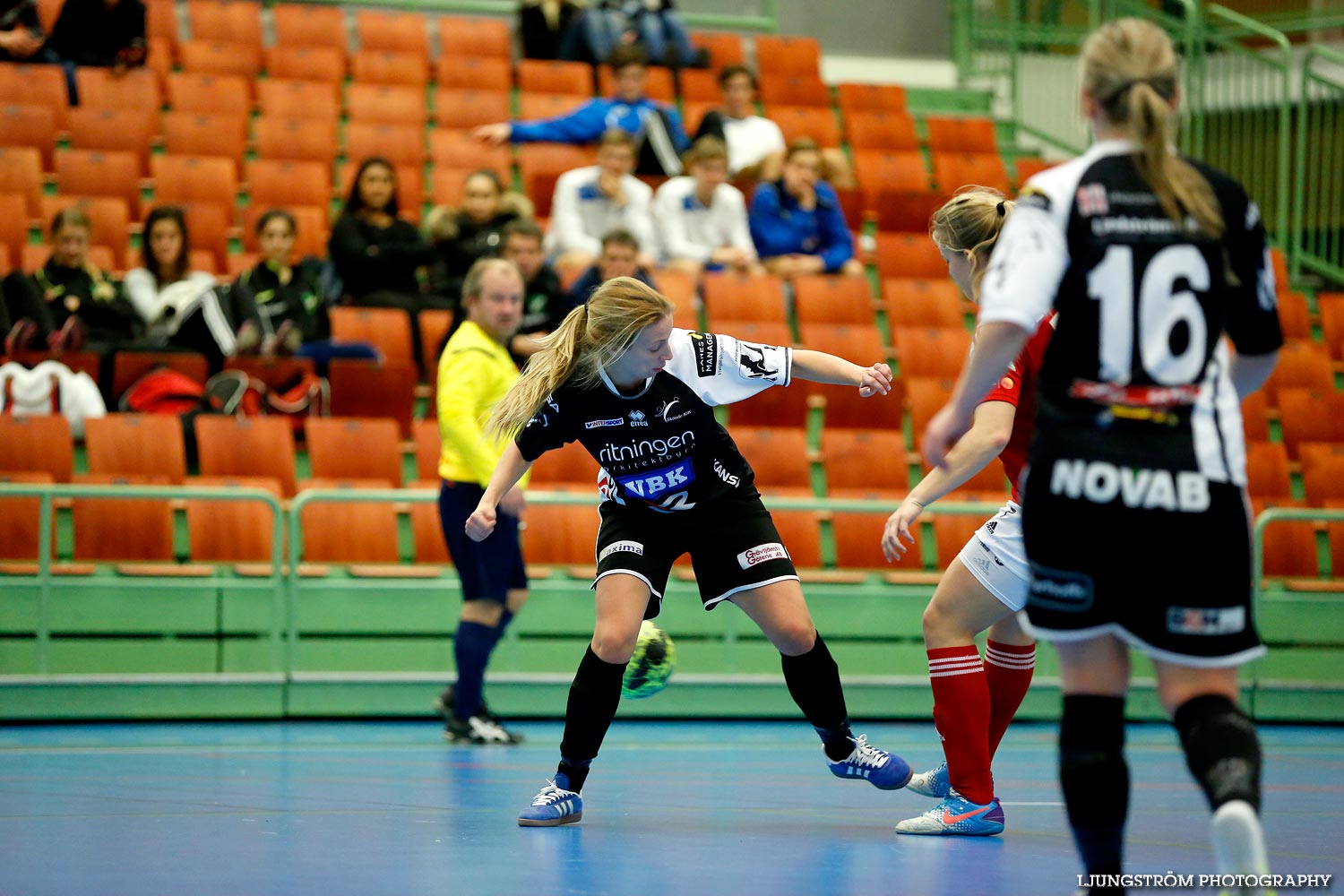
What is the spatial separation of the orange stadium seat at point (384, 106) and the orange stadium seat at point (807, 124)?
9.71 ft

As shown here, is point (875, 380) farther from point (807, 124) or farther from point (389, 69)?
point (389, 69)

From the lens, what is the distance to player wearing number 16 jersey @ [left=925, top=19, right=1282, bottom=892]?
2633 millimetres

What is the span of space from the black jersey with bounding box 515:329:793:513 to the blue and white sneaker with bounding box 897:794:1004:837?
3.60ft

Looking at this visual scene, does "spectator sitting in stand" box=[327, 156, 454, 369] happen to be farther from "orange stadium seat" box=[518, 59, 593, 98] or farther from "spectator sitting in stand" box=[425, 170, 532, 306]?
"orange stadium seat" box=[518, 59, 593, 98]

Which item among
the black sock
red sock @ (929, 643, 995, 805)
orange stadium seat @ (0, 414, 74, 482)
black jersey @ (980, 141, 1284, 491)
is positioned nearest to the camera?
the black sock

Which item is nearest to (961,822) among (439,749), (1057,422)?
(1057,422)

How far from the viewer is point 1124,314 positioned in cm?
266

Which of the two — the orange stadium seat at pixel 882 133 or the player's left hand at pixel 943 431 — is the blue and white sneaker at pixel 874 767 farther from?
the orange stadium seat at pixel 882 133

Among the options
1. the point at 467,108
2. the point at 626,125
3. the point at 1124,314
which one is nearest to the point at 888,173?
the point at 626,125

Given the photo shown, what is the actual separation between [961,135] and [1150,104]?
10.4 metres

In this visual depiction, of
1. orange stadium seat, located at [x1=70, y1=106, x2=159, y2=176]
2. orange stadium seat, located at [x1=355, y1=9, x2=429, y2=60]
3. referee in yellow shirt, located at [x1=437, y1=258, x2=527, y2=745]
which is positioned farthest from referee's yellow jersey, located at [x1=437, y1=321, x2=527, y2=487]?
orange stadium seat, located at [x1=355, y1=9, x2=429, y2=60]

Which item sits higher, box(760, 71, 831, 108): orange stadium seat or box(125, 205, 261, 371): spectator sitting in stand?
box(760, 71, 831, 108): orange stadium seat

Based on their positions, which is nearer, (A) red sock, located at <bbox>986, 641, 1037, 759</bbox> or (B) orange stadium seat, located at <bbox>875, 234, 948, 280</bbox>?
(A) red sock, located at <bbox>986, 641, 1037, 759</bbox>

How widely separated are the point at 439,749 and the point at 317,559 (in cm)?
148
